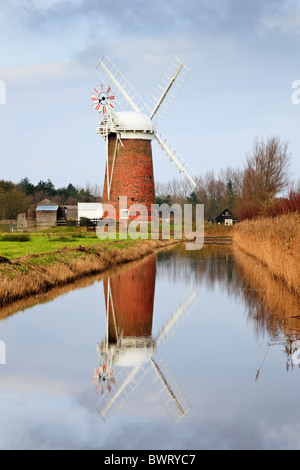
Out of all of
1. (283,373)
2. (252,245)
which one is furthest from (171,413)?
(252,245)

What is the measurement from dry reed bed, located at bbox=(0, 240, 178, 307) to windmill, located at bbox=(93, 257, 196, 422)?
6.11 ft

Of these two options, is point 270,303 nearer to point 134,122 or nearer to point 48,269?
point 48,269

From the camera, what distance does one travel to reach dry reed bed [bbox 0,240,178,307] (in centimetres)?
1225

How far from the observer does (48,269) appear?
49.1ft

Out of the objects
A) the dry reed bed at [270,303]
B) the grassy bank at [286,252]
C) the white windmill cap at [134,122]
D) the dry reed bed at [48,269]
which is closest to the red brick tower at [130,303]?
the dry reed bed at [48,269]

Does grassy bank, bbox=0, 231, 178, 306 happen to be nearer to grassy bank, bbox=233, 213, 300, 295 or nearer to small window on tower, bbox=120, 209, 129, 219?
grassy bank, bbox=233, 213, 300, 295

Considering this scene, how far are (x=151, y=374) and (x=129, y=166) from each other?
3834 cm

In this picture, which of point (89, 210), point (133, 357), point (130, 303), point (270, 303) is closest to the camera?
point (133, 357)

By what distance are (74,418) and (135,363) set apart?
2111 millimetres

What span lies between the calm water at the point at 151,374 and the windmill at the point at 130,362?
0.06 feet

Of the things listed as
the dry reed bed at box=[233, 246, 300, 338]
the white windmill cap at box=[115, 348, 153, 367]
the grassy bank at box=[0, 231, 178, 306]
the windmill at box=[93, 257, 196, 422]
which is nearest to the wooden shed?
the grassy bank at box=[0, 231, 178, 306]

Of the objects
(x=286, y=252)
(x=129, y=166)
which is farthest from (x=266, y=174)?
(x=286, y=252)

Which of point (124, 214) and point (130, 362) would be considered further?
point (124, 214)
